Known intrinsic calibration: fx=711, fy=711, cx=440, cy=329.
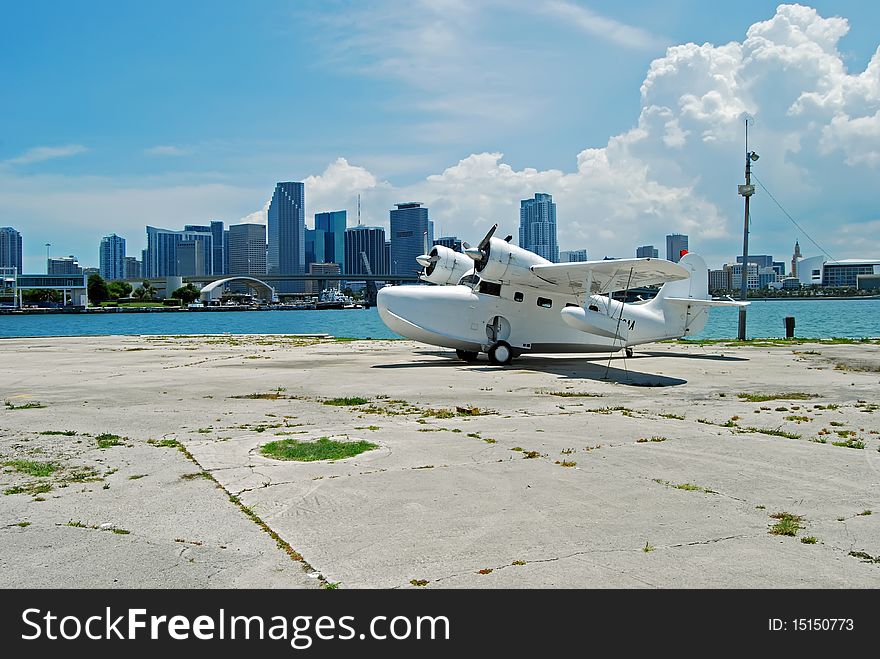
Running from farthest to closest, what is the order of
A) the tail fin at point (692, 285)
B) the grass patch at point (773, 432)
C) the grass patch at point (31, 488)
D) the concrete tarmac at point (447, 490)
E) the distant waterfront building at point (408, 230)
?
the distant waterfront building at point (408, 230), the tail fin at point (692, 285), the grass patch at point (773, 432), the grass patch at point (31, 488), the concrete tarmac at point (447, 490)

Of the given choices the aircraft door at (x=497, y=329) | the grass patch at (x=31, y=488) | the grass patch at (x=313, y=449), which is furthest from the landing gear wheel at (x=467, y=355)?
the grass patch at (x=31, y=488)

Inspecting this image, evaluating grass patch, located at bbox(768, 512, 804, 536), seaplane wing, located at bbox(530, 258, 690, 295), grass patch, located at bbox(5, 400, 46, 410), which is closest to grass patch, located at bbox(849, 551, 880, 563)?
grass patch, located at bbox(768, 512, 804, 536)

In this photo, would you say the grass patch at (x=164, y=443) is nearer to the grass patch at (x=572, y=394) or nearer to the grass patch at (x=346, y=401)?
the grass patch at (x=346, y=401)

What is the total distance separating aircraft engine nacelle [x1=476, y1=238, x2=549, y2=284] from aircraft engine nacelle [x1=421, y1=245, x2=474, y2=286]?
272cm

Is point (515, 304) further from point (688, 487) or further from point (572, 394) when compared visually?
point (688, 487)

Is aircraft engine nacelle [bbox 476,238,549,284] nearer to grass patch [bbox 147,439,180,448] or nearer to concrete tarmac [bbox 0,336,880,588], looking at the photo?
concrete tarmac [bbox 0,336,880,588]

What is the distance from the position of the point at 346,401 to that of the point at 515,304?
11.3 metres

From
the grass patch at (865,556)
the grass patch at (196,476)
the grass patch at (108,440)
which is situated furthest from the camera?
the grass patch at (108,440)

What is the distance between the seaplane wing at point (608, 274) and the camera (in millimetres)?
20625

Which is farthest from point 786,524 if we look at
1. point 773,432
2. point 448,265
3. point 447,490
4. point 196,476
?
point 448,265

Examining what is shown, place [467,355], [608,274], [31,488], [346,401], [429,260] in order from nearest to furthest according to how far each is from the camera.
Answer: [31,488], [346,401], [608,274], [467,355], [429,260]

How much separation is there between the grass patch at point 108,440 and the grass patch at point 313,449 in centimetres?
209

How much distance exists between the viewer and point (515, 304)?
2453 centimetres
